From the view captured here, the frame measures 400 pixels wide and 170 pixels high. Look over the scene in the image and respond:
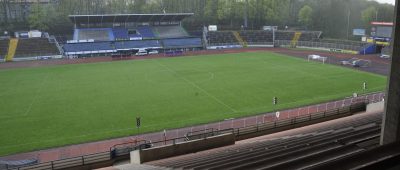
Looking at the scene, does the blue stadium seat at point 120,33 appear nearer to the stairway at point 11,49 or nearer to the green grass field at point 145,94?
the stairway at point 11,49

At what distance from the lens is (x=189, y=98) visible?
32.7 meters

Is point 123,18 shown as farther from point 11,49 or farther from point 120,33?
point 11,49

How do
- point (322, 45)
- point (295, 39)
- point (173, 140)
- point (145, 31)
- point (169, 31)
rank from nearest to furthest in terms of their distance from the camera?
point (173, 140), point (322, 45), point (145, 31), point (295, 39), point (169, 31)

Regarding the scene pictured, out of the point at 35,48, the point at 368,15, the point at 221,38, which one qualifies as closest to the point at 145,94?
the point at 35,48

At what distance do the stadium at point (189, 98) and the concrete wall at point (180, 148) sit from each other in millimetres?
52

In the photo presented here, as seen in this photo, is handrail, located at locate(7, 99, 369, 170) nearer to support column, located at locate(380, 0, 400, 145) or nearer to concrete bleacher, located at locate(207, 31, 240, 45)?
support column, located at locate(380, 0, 400, 145)

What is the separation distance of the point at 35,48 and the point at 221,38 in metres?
37.6

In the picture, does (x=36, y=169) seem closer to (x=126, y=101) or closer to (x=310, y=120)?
(x=310, y=120)

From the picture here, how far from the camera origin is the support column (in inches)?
200

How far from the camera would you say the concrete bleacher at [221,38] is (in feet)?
250

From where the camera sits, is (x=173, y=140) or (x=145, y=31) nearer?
(x=173, y=140)

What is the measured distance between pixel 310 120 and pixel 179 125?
9041mm

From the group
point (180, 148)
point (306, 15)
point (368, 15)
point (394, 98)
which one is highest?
point (306, 15)

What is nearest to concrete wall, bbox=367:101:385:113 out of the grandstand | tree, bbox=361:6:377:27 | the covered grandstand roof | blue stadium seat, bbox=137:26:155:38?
the grandstand
